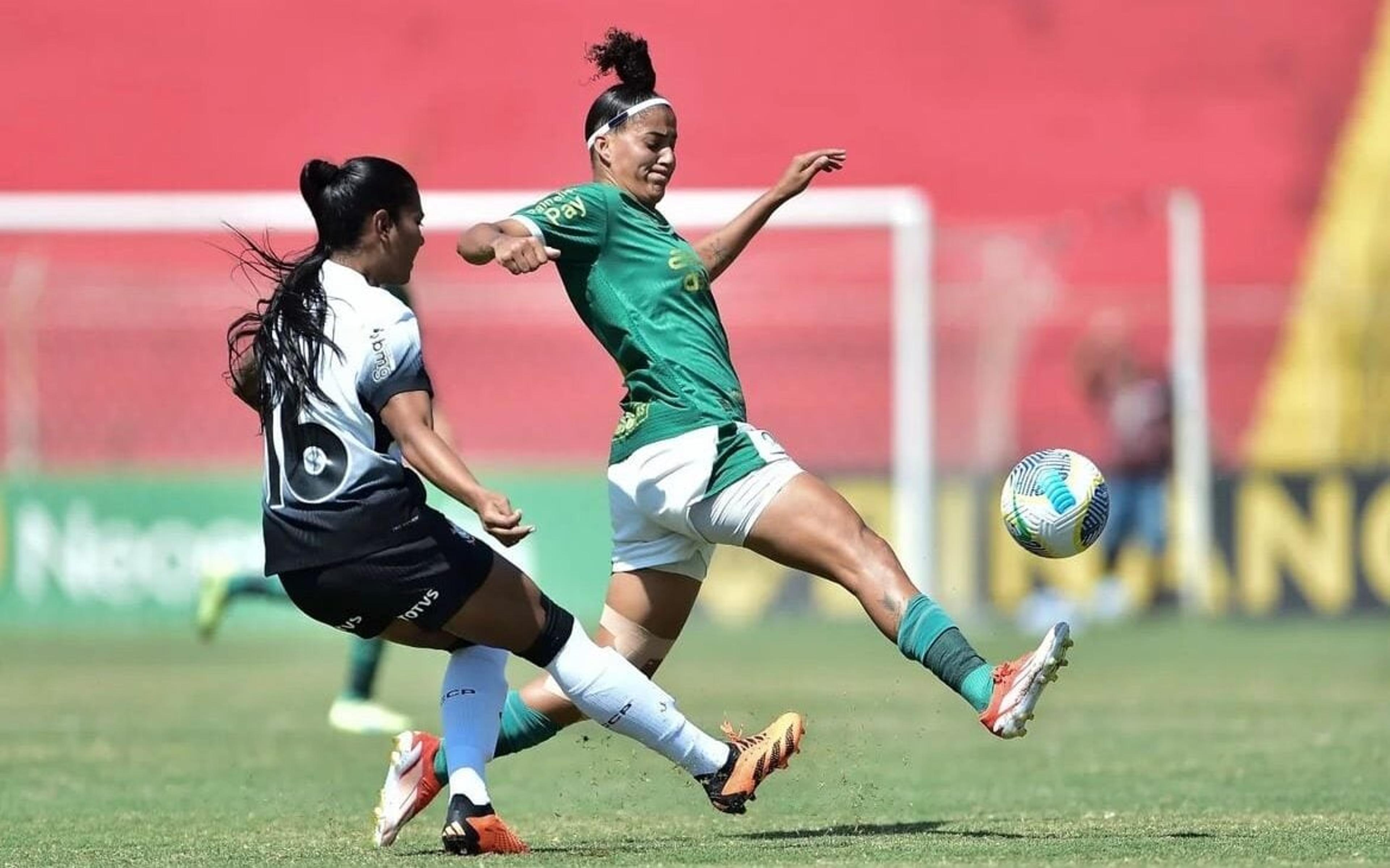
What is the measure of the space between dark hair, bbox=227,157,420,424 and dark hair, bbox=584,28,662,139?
784 mm

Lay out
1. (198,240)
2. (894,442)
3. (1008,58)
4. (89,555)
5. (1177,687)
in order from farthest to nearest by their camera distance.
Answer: (1008,58) < (198,240) < (894,442) < (89,555) < (1177,687)

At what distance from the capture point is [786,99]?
82.9 feet

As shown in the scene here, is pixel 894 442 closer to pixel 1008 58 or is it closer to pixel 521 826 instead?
pixel 1008 58

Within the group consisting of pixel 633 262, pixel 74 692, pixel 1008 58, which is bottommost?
pixel 74 692

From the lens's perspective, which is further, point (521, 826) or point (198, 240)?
point (198, 240)

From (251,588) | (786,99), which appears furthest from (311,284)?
(786,99)

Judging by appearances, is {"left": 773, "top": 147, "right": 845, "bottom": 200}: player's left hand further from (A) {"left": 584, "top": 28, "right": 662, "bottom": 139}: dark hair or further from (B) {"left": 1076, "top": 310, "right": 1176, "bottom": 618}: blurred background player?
(B) {"left": 1076, "top": 310, "right": 1176, "bottom": 618}: blurred background player

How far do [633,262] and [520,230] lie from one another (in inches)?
20.2

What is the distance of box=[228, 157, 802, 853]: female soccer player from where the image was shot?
6219mm

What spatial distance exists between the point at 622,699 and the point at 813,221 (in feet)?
39.0

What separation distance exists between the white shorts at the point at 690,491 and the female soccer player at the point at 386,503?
453mm

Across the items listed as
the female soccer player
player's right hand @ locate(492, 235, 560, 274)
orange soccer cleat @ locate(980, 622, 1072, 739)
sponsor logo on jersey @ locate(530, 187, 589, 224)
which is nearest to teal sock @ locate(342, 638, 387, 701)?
the female soccer player

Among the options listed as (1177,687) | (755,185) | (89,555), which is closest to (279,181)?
(755,185)

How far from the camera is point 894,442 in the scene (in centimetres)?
2180
